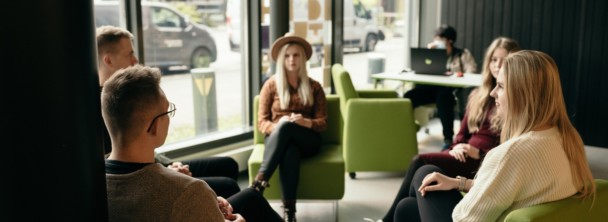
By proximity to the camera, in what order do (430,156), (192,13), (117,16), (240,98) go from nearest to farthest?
(430,156), (117,16), (192,13), (240,98)

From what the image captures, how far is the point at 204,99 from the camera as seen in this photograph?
496 centimetres

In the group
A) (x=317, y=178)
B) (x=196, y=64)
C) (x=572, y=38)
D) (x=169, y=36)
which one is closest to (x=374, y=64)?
(x=572, y=38)

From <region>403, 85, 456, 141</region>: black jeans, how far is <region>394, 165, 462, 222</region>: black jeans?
3.17 m

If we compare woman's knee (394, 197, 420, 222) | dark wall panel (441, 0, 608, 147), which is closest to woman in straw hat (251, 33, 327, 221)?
woman's knee (394, 197, 420, 222)

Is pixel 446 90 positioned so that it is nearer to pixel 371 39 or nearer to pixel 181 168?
pixel 371 39

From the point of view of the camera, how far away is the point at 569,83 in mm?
6266

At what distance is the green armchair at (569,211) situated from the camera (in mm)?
2074

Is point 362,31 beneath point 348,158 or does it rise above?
above

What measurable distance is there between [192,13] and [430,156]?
211 centimetres

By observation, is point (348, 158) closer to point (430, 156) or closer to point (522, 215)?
point (430, 156)

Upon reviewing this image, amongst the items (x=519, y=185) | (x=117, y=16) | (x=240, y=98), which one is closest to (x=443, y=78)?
(x=240, y=98)

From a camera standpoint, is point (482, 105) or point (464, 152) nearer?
point (464, 152)

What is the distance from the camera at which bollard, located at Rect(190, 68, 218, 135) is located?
4.87 meters

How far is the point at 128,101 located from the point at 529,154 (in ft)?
4.41
